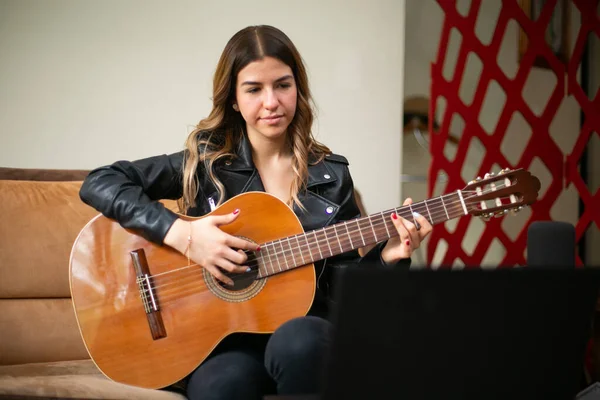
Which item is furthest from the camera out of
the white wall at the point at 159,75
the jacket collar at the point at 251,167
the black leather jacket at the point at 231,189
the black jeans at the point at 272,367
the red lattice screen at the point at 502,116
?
the red lattice screen at the point at 502,116

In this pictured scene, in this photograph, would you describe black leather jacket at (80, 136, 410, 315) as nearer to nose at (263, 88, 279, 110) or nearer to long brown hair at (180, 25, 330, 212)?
long brown hair at (180, 25, 330, 212)

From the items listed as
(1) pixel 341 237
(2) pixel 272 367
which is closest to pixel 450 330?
(2) pixel 272 367

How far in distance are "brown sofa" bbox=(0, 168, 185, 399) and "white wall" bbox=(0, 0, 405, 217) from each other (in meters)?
0.32

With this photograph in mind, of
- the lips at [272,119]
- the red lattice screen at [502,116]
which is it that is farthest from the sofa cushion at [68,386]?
the red lattice screen at [502,116]

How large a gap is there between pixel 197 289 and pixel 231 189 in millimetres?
327

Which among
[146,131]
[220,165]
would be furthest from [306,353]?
[146,131]

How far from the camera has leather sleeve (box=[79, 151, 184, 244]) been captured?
60.5 inches

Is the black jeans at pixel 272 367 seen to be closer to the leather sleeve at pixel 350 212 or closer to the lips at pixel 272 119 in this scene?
the leather sleeve at pixel 350 212

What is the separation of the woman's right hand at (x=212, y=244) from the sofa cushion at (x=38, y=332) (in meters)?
0.71

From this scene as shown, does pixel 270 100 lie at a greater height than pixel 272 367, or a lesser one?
greater

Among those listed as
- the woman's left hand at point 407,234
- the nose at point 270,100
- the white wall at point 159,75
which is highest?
the white wall at point 159,75

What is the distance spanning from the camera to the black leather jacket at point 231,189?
1579mm

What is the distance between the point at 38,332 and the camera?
1962 mm

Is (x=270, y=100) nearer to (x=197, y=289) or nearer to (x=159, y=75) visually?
(x=197, y=289)
